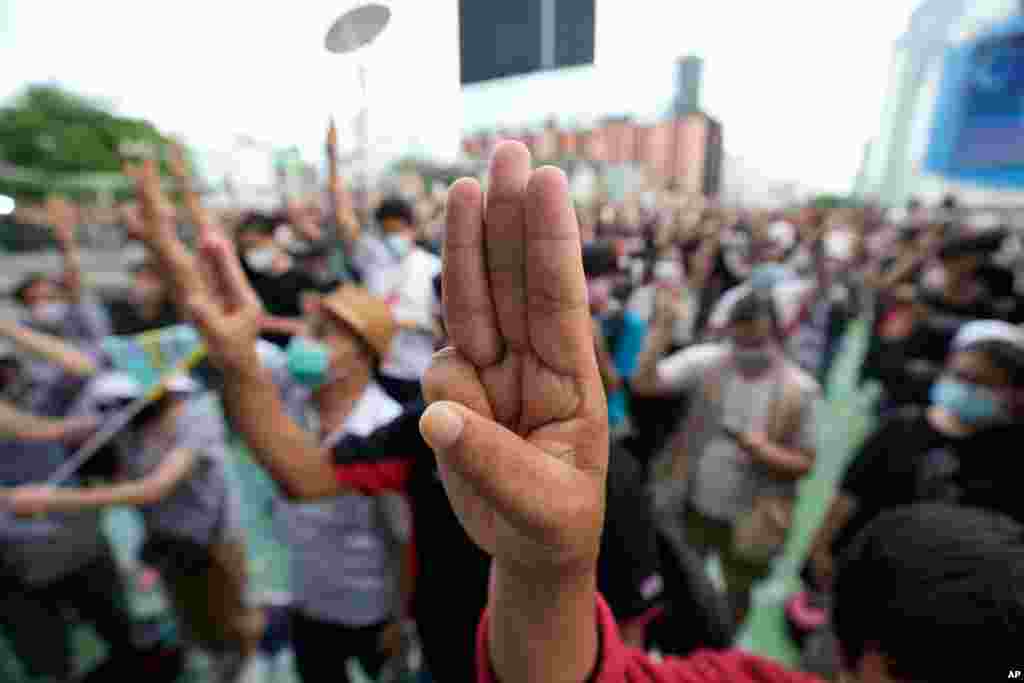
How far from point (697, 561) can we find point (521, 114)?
1148 millimetres

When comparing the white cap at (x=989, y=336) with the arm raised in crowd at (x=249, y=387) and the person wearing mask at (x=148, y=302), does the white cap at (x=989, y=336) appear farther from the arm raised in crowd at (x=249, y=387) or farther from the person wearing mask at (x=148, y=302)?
the person wearing mask at (x=148, y=302)

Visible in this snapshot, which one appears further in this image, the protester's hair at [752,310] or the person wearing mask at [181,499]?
the protester's hair at [752,310]

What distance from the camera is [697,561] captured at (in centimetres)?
123

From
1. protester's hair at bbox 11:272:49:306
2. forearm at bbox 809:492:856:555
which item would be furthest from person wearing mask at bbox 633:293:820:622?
protester's hair at bbox 11:272:49:306

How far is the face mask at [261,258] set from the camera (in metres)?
2.05

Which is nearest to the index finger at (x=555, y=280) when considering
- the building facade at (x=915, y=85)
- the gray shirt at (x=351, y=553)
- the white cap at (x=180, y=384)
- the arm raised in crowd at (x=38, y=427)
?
the building facade at (x=915, y=85)

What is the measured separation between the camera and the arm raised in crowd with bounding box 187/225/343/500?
3.71 ft

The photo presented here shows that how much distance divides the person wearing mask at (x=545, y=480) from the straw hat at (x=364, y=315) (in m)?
0.86

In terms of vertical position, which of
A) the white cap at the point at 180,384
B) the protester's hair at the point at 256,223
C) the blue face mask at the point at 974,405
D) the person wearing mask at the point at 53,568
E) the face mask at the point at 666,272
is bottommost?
the person wearing mask at the point at 53,568

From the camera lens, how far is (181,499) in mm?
1688

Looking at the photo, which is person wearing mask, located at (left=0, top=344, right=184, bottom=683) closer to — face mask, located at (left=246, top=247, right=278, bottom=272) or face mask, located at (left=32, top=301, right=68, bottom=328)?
face mask, located at (left=246, top=247, right=278, bottom=272)

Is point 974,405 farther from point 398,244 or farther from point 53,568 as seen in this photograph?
point 53,568

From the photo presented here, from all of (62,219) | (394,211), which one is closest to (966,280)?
(394,211)

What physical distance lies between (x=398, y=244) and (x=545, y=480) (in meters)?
2.52
